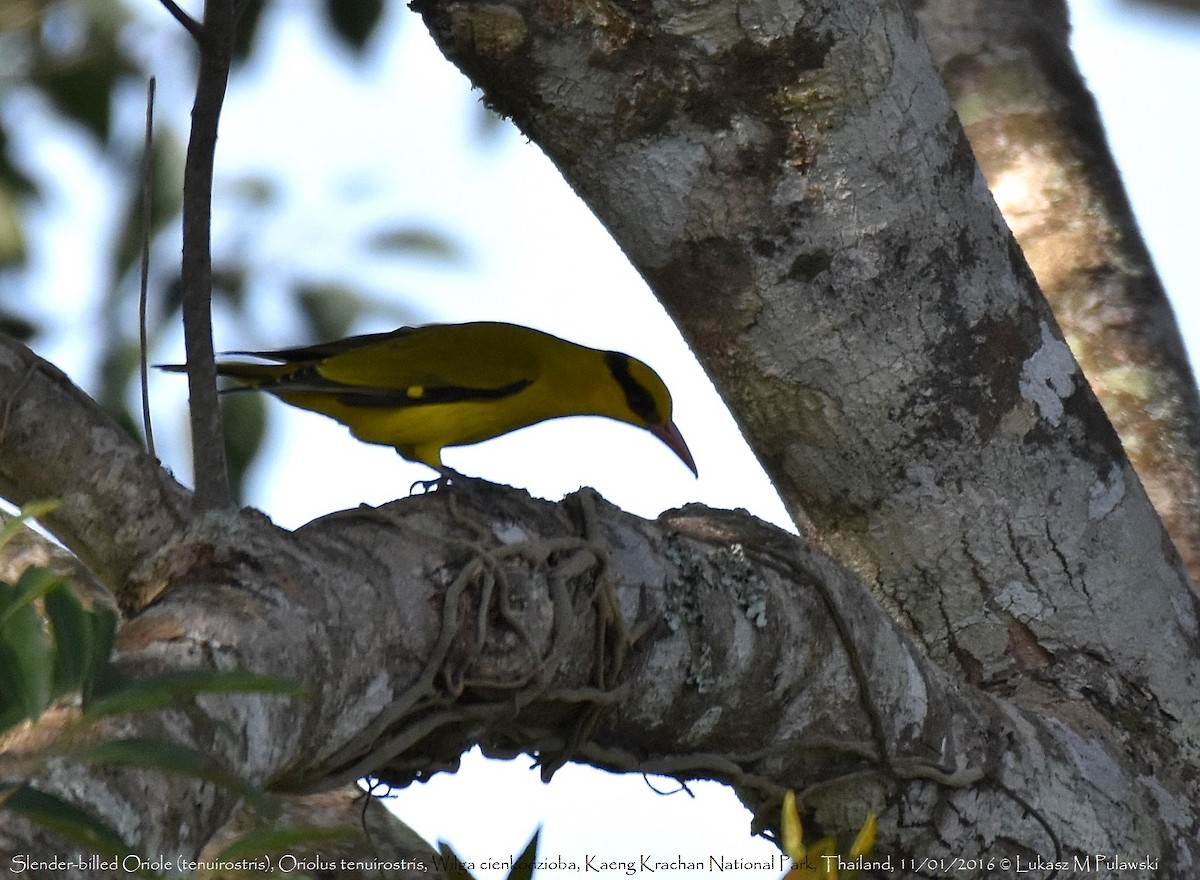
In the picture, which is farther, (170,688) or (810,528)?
(810,528)

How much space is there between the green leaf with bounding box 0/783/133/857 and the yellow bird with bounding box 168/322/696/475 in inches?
90.6

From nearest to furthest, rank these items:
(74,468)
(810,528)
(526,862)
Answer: (526,862), (74,468), (810,528)

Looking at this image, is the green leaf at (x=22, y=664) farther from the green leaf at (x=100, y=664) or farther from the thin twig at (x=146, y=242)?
the thin twig at (x=146, y=242)

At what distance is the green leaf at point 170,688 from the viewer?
85cm

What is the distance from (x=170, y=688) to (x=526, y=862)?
0.63 metres

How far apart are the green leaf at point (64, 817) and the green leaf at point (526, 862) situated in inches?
24.4

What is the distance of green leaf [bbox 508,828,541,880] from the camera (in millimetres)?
1411

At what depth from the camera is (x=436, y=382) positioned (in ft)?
10.9

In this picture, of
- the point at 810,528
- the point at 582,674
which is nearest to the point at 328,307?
the point at 810,528

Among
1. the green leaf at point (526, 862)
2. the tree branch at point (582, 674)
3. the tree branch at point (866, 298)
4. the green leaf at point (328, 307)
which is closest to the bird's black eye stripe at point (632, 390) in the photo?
the green leaf at point (328, 307)

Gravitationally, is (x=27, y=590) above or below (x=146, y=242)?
below

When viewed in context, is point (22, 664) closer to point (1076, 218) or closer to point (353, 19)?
point (353, 19)

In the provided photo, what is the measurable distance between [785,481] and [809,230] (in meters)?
0.47

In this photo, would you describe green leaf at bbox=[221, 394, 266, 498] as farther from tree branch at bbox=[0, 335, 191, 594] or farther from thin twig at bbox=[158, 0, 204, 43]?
thin twig at bbox=[158, 0, 204, 43]
